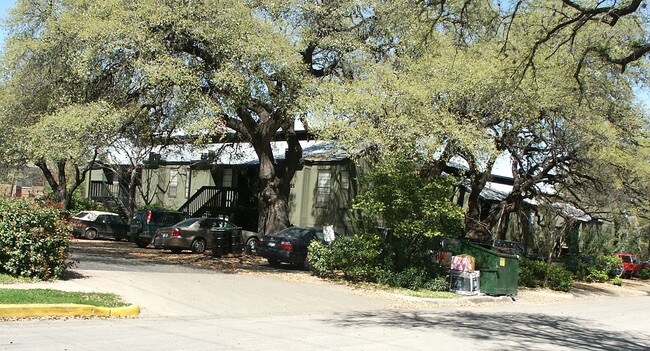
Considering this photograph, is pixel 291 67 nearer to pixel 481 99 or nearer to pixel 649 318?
pixel 481 99

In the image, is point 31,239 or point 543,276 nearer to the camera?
point 31,239

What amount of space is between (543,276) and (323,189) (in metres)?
11.5

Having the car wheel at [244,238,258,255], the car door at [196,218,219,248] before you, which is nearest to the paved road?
the car door at [196,218,219,248]

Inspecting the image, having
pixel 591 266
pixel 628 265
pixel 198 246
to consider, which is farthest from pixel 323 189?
pixel 628 265

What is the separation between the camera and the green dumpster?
59.9 ft

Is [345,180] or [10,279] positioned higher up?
[345,180]

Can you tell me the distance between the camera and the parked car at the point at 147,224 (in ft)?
82.3

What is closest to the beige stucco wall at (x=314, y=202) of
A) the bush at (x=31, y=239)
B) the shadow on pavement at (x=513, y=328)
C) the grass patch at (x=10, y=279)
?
the shadow on pavement at (x=513, y=328)

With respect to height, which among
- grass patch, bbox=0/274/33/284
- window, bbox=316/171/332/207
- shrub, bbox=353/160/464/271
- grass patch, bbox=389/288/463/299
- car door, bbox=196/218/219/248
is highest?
window, bbox=316/171/332/207

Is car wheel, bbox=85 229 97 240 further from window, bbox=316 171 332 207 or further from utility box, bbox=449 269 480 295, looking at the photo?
utility box, bbox=449 269 480 295

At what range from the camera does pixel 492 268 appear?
18297mm

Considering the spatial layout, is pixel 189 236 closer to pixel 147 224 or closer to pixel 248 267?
pixel 147 224

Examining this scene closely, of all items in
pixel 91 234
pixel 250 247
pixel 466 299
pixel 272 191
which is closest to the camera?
pixel 466 299

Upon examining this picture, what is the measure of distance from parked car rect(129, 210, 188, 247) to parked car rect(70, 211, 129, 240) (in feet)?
11.8
